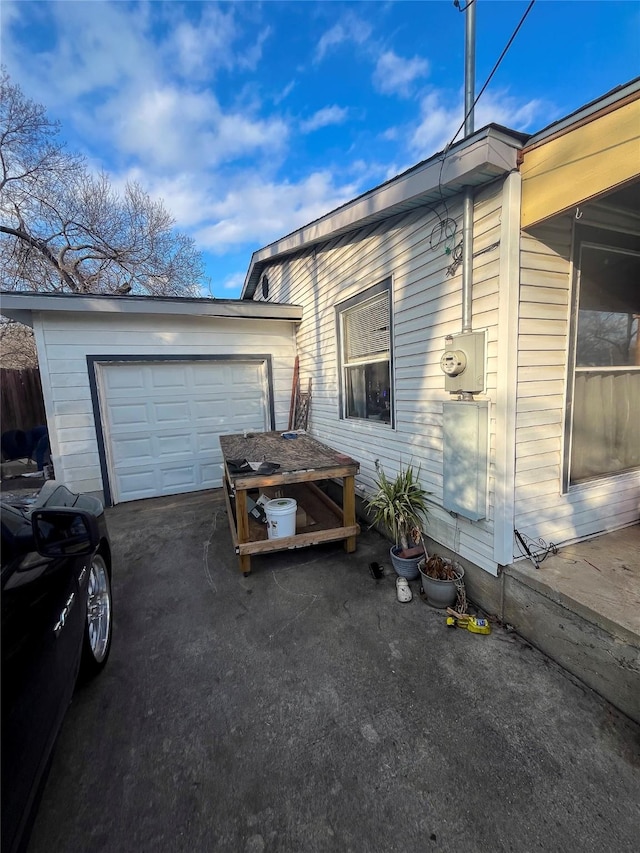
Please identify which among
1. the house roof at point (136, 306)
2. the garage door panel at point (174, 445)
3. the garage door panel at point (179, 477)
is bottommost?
the garage door panel at point (179, 477)

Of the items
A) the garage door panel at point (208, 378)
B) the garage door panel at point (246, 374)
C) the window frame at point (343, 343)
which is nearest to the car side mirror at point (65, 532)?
the window frame at point (343, 343)

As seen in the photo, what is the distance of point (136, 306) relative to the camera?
16.5 ft

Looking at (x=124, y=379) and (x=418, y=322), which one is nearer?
(x=418, y=322)

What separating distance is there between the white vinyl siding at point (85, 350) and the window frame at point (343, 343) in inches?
83.3

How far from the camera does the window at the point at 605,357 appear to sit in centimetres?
265

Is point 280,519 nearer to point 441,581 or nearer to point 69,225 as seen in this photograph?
point 441,581

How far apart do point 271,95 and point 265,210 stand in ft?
32.4

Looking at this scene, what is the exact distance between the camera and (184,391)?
5719mm

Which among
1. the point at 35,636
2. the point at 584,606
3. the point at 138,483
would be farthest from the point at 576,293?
the point at 138,483

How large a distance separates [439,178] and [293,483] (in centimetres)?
312

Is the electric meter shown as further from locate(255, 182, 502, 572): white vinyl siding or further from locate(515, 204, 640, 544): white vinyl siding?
locate(515, 204, 640, 544): white vinyl siding

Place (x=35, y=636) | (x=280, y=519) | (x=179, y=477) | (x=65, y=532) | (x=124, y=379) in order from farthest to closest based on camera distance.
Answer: (x=179, y=477) → (x=124, y=379) → (x=280, y=519) → (x=65, y=532) → (x=35, y=636)

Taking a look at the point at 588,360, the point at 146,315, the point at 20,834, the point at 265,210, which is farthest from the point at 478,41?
the point at 265,210

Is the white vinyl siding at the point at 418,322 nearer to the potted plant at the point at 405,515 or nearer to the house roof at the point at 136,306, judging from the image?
the potted plant at the point at 405,515
